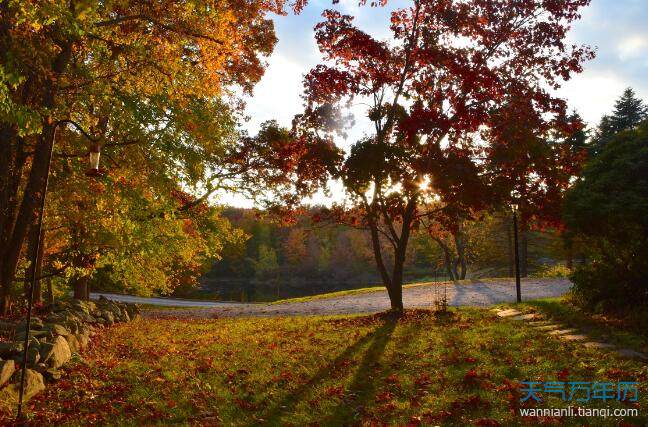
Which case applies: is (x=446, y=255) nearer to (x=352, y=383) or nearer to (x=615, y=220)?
(x=615, y=220)

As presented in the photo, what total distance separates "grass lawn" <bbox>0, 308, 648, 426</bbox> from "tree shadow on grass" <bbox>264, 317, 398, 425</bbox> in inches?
0.7

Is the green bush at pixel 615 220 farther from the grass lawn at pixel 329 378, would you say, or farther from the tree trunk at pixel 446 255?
the tree trunk at pixel 446 255

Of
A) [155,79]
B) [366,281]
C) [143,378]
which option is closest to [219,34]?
[155,79]

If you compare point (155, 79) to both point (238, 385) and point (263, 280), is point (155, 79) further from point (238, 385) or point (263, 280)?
point (263, 280)

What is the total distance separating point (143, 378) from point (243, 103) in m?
11.5

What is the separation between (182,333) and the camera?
13375 mm

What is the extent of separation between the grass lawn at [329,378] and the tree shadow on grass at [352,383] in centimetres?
2

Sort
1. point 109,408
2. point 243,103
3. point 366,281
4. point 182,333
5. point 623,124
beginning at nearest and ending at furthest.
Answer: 1. point 109,408
2. point 182,333
3. point 243,103
4. point 623,124
5. point 366,281

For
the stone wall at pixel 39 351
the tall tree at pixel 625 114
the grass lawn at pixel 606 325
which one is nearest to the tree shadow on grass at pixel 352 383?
the stone wall at pixel 39 351

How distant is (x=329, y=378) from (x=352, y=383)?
1.59 feet

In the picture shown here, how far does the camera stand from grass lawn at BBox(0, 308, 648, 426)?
5.79 m

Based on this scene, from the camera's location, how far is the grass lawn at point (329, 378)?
5.79 meters

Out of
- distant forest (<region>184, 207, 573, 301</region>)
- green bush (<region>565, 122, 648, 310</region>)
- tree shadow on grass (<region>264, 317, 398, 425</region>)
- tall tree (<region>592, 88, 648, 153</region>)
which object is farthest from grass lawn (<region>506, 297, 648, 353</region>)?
distant forest (<region>184, 207, 573, 301</region>)

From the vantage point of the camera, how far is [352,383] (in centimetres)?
720
